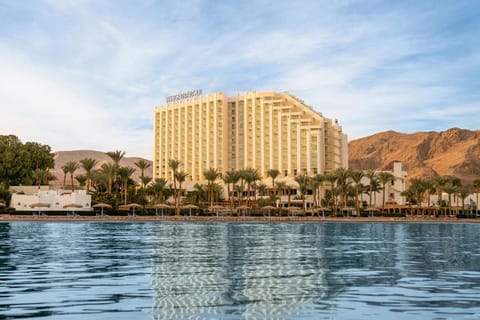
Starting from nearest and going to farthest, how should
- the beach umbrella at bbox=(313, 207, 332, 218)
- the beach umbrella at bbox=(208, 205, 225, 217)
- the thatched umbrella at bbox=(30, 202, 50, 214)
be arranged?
the thatched umbrella at bbox=(30, 202, 50, 214) → the beach umbrella at bbox=(208, 205, 225, 217) → the beach umbrella at bbox=(313, 207, 332, 218)

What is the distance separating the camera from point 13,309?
678 inches

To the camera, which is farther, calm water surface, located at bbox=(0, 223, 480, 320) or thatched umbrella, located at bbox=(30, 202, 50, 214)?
thatched umbrella, located at bbox=(30, 202, 50, 214)

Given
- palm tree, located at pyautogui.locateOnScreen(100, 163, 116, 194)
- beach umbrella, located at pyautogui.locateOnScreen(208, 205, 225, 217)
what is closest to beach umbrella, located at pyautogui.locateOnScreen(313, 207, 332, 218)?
beach umbrella, located at pyautogui.locateOnScreen(208, 205, 225, 217)

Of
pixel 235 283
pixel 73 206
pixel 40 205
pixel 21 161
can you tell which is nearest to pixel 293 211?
pixel 73 206

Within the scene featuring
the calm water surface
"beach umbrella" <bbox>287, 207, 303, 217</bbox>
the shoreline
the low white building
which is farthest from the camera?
"beach umbrella" <bbox>287, 207, 303, 217</bbox>

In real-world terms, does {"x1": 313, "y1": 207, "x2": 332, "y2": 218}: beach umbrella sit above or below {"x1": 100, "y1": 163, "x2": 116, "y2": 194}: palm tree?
below

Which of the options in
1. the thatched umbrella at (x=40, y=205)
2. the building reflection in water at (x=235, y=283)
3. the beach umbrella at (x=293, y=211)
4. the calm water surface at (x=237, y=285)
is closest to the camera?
the calm water surface at (x=237, y=285)

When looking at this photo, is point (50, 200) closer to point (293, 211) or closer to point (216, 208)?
point (216, 208)

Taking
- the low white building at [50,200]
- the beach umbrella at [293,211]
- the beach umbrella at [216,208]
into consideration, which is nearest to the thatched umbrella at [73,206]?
the low white building at [50,200]

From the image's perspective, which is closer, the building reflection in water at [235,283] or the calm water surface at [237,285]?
the calm water surface at [237,285]

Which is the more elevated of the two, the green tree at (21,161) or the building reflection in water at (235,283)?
the green tree at (21,161)

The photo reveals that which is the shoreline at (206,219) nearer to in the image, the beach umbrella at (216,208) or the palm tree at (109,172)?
the beach umbrella at (216,208)

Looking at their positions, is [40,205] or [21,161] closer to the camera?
[40,205]

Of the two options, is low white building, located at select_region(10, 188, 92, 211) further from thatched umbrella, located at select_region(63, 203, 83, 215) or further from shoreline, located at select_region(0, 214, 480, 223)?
shoreline, located at select_region(0, 214, 480, 223)
